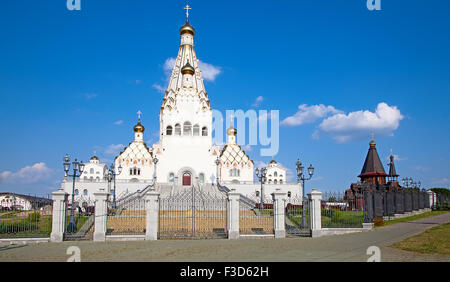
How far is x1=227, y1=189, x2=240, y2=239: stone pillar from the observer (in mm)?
14750

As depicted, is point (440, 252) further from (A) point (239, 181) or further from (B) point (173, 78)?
(B) point (173, 78)

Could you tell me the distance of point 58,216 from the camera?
47.0ft

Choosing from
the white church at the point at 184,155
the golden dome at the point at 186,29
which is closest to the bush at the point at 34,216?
the white church at the point at 184,155

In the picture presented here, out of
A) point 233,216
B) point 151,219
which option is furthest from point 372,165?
point 151,219

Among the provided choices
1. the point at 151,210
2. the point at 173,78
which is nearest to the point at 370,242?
the point at 151,210

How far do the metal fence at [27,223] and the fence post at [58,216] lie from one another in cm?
62

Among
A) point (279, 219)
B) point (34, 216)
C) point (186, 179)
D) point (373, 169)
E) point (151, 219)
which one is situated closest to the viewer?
point (151, 219)

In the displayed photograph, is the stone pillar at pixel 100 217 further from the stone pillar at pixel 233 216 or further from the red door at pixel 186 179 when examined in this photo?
the red door at pixel 186 179

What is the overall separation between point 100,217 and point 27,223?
3746 mm

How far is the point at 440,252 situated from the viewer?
34.7 feet

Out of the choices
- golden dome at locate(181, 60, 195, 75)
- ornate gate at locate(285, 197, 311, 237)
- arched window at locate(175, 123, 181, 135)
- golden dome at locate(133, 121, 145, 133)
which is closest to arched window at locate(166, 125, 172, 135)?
arched window at locate(175, 123, 181, 135)

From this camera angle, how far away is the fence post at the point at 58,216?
14.2 meters

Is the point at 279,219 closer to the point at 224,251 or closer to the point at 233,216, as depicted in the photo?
the point at 233,216
